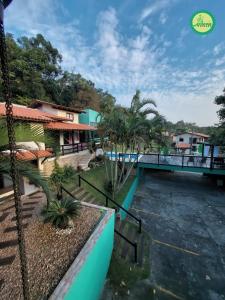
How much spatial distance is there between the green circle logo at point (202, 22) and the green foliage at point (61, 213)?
7012 mm

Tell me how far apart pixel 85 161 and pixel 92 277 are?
39.1 feet

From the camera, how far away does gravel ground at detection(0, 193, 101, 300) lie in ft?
11.5

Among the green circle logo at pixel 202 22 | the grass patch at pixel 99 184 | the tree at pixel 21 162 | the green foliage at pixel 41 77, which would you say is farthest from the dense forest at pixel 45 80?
the tree at pixel 21 162

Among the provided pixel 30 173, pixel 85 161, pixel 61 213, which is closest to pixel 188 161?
→ pixel 85 161

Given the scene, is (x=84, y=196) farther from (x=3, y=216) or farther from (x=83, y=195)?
(x=3, y=216)

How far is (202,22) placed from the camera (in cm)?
461

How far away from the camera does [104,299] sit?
549 cm

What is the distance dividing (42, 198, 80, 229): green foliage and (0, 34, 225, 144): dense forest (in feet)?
42.7

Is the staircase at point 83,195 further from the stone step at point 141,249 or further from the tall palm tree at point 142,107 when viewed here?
the tall palm tree at point 142,107

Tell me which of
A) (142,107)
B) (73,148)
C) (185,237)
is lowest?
(185,237)

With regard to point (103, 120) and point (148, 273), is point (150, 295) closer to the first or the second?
point (148, 273)

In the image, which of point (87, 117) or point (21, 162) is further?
point (87, 117)

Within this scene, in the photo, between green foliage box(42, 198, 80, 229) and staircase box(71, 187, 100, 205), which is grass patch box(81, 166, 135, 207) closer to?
staircase box(71, 187, 100, 205)

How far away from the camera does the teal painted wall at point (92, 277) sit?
3.70 meters
